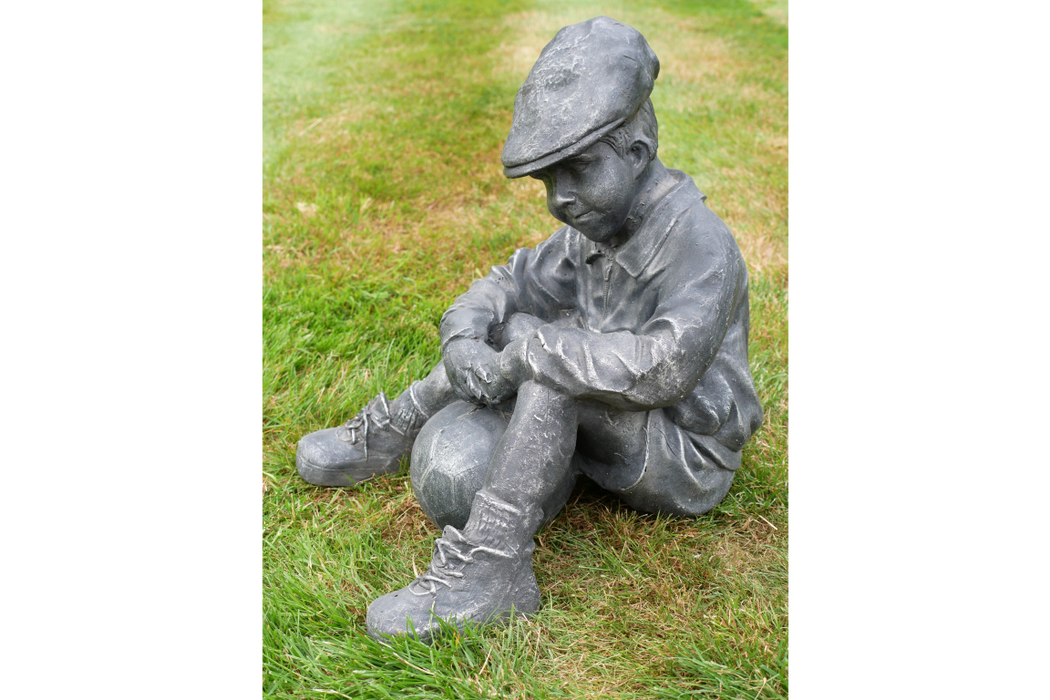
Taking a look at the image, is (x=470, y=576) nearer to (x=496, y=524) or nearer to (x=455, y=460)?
(x=496, y=524)

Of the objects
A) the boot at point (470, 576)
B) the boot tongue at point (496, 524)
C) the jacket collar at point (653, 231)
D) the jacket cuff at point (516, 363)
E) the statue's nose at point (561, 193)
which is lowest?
the boot at point (470, 576)

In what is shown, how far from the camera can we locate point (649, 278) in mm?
2578

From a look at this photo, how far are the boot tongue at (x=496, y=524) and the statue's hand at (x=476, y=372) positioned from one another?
324 mm

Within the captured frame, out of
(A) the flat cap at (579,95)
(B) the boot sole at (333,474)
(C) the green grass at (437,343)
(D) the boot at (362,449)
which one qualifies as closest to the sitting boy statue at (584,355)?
(A) the flat cap at (579,95)

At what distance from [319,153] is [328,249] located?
1556mm

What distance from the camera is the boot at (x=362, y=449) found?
326cm

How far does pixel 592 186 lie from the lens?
94.0 inches

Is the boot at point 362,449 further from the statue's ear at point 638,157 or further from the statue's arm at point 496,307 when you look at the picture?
the statue's ear at point 638,157

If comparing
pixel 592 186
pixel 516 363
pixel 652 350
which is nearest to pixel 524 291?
pixel 516 363

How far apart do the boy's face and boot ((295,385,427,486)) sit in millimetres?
1138

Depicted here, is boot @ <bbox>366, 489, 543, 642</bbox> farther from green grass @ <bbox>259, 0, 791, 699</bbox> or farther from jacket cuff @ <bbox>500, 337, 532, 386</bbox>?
jacket cuff @ <bbox>500, 337, 532, 386</bbox>

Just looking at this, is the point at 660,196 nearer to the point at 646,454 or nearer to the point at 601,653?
the point at 646,454

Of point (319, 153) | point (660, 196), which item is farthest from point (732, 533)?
point (319, 153)

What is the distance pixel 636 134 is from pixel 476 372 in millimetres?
866
